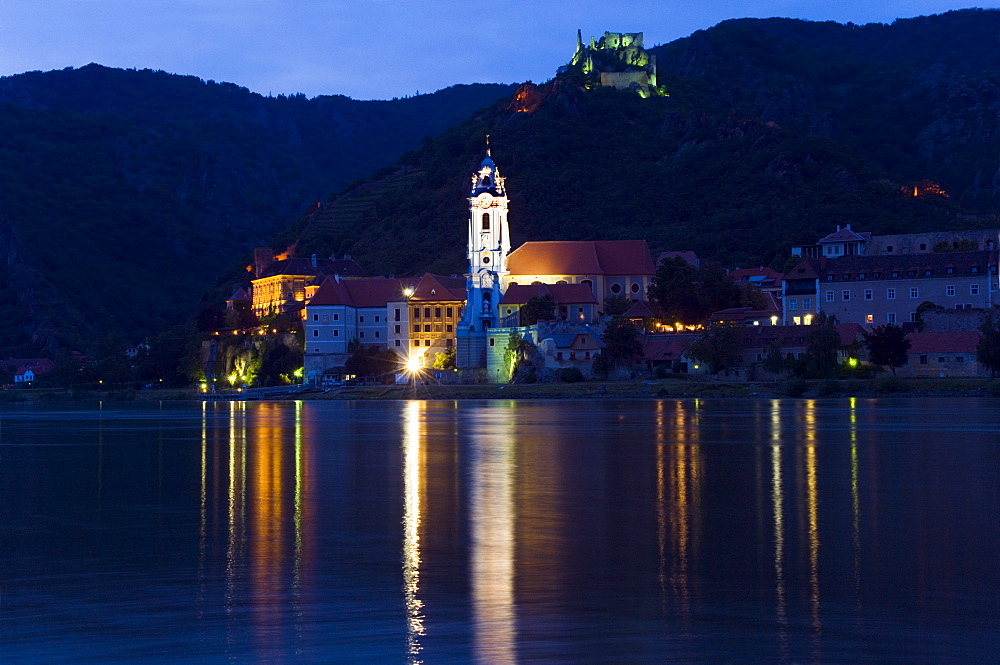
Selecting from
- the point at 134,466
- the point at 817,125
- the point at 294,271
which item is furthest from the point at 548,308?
the point at 817,125

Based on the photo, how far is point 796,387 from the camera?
70188 millimetres

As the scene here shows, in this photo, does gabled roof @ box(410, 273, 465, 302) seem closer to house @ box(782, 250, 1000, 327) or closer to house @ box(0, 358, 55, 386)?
house @ box(782, 250, 1000, 327)

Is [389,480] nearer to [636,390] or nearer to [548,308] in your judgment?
[636,390]

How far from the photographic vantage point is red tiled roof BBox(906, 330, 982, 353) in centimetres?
7000

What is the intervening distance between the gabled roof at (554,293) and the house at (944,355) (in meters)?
28.0

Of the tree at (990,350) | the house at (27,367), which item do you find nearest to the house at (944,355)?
the tree at (990,350)

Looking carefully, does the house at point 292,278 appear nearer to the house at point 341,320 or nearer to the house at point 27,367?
the house at point 341,320

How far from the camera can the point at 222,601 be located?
14.5 m

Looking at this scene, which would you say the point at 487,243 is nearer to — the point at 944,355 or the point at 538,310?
the point at 538,310

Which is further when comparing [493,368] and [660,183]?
[660,183]

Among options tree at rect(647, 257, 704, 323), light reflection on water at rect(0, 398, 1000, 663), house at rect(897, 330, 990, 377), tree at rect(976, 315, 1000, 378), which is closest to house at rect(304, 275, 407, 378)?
tree at rect(647, 257, 704, 323)

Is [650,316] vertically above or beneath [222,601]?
above

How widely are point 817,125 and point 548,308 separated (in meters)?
94.5

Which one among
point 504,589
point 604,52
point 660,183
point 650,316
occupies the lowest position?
point 504,589
